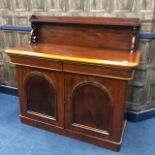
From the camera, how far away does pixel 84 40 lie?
208 centimetres

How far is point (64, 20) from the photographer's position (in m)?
2.11

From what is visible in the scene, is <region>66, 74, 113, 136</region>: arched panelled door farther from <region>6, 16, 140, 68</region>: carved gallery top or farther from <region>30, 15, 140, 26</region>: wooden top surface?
<region>30, 15, 140, 26</region>: wooden top surface

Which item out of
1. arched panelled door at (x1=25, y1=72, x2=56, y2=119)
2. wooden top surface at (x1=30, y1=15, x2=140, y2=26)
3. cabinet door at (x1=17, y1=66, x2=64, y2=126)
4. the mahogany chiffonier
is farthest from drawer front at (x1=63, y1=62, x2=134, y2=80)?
wooden top surface at (x1=30, y1=15, x2=140, y2=26)

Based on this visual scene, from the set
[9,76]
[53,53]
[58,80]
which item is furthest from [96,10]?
[9,76]

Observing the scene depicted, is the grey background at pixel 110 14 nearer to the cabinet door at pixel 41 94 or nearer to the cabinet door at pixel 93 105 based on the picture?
the cabinet door at pixel 93 105

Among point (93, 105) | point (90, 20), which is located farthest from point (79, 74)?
point (90, 20)

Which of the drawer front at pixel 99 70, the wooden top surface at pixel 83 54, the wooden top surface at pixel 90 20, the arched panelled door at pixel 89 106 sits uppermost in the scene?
the wooden top surface at pixel 90 20

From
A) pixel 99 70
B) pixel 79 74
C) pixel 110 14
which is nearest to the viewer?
pixel 99 70

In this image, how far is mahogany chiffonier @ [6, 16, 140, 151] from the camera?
1710 millimetres

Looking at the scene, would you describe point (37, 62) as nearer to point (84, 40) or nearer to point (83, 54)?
point (83, 54)

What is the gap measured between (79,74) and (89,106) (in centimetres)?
30

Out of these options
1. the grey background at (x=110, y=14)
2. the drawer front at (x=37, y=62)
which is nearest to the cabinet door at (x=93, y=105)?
the drawer front at (x=37, y=62)

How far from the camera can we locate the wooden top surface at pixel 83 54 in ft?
5.27

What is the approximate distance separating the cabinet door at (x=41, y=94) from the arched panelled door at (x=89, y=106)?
10cm
